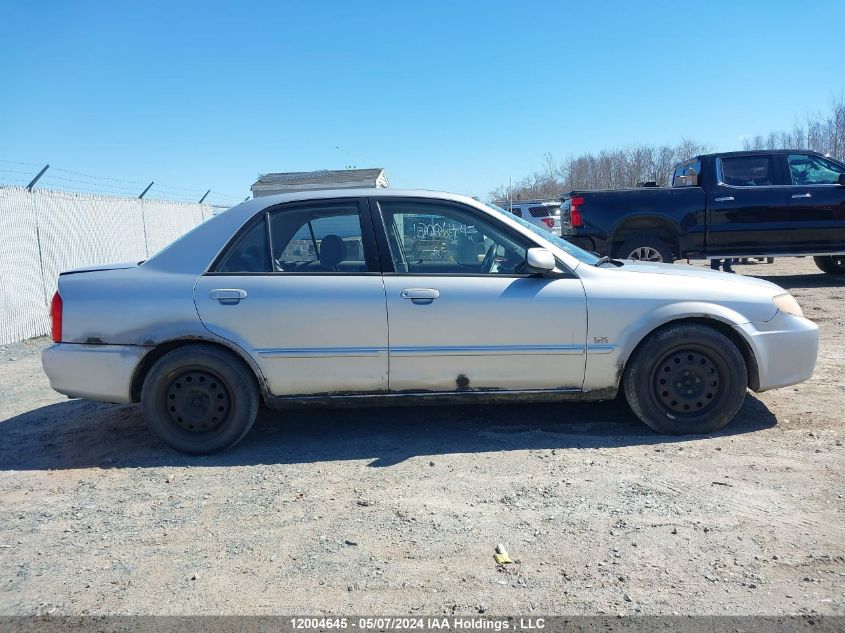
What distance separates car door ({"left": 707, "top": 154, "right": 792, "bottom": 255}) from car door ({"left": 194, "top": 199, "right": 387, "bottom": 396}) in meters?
7.62

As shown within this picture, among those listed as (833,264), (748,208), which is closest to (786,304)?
(748,208)

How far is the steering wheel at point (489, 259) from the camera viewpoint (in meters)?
4.31

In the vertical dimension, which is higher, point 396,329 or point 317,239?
point 317,239

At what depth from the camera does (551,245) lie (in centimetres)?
438

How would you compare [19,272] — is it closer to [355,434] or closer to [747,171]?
[355,434]

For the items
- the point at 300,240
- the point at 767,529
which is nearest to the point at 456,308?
the point at 300,240

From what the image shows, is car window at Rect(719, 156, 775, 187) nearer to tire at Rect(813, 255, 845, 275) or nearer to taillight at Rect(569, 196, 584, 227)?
taillight at Rect(569, 196, 584, 227)

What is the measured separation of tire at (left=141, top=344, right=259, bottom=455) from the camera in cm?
418

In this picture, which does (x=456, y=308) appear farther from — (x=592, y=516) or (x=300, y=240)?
(x=592, y=516)

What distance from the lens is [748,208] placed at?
9984 millimetres

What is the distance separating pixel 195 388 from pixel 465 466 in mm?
1853

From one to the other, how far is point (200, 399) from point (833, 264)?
11.9 metres

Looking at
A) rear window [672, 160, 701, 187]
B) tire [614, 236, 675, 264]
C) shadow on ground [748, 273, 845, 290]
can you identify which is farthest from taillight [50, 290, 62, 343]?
shadow on ground [748, 273, 845, 290]

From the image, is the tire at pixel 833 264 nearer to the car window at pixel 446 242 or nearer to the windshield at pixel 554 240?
the windshield at pixel 554 240
